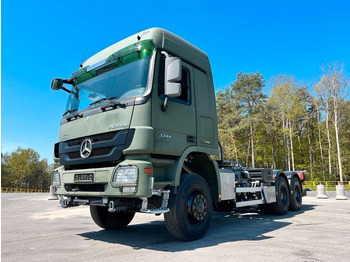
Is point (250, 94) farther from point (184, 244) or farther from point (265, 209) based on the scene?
point (184, 244)

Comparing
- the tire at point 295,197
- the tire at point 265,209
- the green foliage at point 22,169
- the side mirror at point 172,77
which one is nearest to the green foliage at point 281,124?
the tire at point 295,197

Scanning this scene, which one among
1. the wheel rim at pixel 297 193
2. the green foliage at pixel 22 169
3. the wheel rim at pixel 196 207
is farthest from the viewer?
the green foliage at pixel 22 169

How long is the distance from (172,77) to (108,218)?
3.58 metres

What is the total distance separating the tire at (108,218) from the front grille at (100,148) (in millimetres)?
1538

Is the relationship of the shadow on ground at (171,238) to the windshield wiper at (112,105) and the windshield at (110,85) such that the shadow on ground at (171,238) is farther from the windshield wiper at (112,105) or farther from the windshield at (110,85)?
the windshield at (110,85)

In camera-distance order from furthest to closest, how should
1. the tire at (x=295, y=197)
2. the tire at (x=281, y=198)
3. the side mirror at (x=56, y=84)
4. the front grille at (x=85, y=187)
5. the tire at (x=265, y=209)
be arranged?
the tire at (x=295, y=197) → the tire at (x=265, y=209) → the tire at (x=281, y=198) → the side mirror at (x=56, y=84) → the front grille at (x=85, y=187)

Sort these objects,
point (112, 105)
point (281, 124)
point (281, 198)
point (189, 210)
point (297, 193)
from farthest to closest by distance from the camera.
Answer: point (281, 124) < point (297, 193) < point (281, 198) < point (189, 210) < point (112, 105)

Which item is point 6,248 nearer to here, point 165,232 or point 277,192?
point 165,232

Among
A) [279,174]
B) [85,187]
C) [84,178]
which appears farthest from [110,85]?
[279,174]

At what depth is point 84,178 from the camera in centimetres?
434

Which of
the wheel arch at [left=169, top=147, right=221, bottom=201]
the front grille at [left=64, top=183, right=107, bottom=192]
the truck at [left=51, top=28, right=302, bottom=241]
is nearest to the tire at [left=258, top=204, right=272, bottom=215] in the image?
the truck at [left=51, top=28, right=302, bottom=241]

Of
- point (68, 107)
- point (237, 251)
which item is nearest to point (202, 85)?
point (68, 107)

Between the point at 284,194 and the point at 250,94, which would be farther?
the point at 250,94

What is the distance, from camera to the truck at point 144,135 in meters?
4.00
